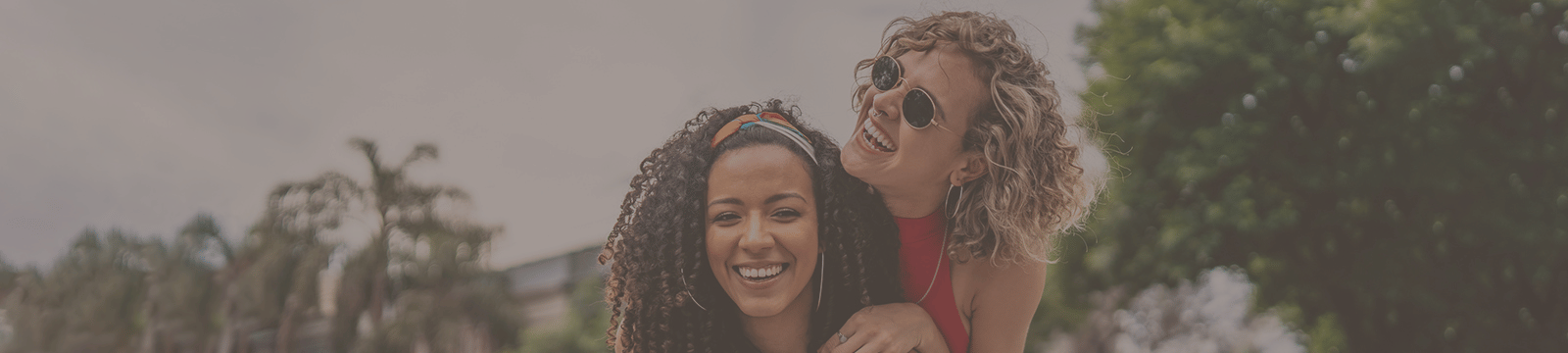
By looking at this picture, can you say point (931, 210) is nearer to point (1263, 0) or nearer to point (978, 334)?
point (978, 334)

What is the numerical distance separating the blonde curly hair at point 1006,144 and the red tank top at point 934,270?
0.17ft

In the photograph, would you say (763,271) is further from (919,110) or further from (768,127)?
(919,110)

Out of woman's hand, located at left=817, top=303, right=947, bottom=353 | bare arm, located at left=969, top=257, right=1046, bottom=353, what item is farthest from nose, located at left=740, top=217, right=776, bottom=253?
bare arm, located at left=969, top=257, right=1046, bottom=353

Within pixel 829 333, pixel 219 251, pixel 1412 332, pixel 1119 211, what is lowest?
pixel 829 333

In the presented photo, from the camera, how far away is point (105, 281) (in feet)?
88.2

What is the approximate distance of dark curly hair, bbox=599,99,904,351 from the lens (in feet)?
10.4

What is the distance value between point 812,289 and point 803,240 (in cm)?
28

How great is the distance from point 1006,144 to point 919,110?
267 millimetres

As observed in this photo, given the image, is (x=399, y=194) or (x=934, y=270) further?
(x=399, y=194)

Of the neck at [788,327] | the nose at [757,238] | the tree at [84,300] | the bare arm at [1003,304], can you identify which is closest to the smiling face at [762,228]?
the nose at [757,238]

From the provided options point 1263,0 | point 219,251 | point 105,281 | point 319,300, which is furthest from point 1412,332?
point 105,281

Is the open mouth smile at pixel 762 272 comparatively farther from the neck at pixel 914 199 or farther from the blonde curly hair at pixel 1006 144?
the blonde curly hair at pixel 1006 144

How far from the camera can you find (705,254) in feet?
10.4

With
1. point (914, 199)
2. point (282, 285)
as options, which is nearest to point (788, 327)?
point (914, 199)
